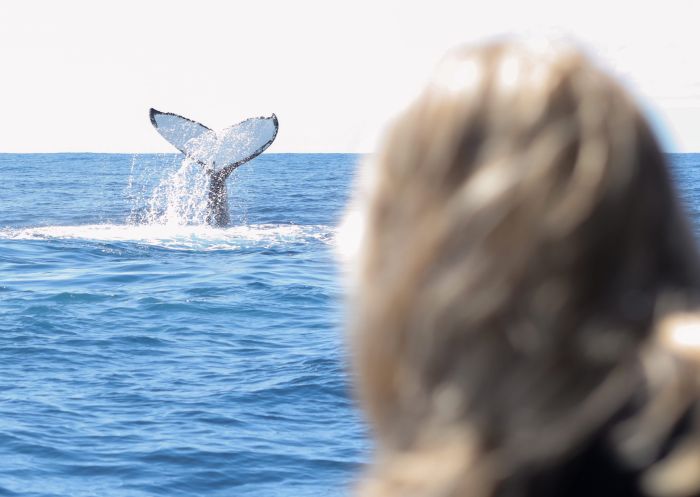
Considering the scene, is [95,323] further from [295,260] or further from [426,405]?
[426,405]

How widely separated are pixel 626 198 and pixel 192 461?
6.81 metres

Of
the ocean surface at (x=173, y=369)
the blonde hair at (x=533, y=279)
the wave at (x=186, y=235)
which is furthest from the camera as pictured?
the wave at (x=186, y=235)

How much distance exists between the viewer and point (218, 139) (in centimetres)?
2378

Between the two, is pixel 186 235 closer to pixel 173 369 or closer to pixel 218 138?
pixel 218 138

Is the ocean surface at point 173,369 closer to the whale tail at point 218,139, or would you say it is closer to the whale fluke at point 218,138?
the whale tail at point 218,139

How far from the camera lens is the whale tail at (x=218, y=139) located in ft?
76.4

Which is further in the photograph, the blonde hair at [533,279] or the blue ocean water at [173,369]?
the blue ocean water at [173,369]

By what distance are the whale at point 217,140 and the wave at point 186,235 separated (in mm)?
1260

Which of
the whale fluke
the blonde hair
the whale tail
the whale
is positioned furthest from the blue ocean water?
the whale fluke

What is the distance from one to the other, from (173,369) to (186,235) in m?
10.5

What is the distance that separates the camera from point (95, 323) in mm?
12312

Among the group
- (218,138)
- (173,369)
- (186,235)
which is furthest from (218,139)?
(173,369)

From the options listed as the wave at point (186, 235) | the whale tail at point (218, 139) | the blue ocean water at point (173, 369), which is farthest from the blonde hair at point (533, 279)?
the whale tail at point (218, 139)

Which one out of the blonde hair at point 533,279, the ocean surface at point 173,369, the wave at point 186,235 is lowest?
the wave at point 186,235
